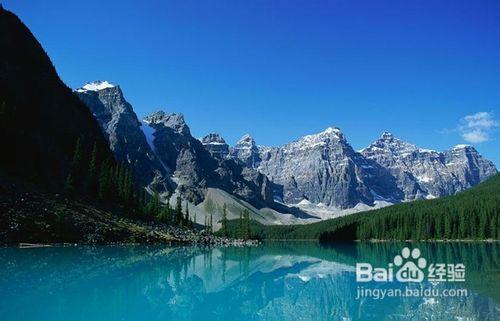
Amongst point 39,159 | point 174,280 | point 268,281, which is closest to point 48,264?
point 174,280

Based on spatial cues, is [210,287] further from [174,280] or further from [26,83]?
[26,83]

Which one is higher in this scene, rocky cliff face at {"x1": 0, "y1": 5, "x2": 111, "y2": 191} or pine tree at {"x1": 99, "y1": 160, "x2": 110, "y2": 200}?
rocky cliff face at {"x1": 0, "y1": 5, "x2": 111, "y2": 191}

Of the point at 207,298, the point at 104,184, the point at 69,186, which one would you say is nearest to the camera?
the point at 207,298

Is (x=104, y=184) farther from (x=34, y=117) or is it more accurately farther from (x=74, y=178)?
(x=34, y=117)

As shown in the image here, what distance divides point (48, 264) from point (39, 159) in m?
76.2

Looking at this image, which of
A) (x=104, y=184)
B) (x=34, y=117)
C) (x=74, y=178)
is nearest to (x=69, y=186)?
(x=74, y=178)

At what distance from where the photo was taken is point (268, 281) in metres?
43.3

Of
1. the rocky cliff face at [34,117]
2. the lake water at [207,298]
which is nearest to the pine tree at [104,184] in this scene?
the rocky cliff face at [34,117]

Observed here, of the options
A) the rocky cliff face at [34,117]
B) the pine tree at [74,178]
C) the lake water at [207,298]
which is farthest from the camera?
the pine tree at [74,178]

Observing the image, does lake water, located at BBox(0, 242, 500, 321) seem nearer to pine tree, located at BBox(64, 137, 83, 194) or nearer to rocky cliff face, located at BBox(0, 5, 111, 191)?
rocky cliff face, located at BBox(0, 5, 111, 191)

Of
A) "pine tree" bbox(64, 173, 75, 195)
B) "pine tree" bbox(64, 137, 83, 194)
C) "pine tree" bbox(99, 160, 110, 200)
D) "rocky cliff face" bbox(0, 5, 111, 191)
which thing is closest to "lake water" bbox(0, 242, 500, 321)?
"rocky cliff face" bbox(0, 5, 111, 191)

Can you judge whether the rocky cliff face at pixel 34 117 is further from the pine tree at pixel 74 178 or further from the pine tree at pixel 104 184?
the pine tree at pixel 104 184

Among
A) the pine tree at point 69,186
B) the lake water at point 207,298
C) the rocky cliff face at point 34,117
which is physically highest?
the rocky cliff face at point 34,117

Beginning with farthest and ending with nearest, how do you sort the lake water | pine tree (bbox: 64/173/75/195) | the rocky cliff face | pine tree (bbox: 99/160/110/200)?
1. pine tree (bbox: 99/160/110/200)
2. the rocky cliff face
3. pine tree (bbox: 64/173/75/195)
4. the lake water
